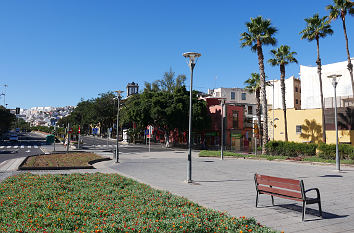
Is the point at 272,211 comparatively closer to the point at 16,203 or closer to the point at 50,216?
the point at 50,216

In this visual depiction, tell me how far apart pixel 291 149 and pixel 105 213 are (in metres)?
24.1

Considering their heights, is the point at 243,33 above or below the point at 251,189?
above

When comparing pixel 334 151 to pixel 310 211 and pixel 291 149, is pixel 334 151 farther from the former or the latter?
pixel 310 211

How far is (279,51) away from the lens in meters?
36.0

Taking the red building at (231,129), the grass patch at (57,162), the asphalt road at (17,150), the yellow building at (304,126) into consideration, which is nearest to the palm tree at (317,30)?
the yellow building at (304,126)

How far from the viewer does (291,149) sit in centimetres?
2719

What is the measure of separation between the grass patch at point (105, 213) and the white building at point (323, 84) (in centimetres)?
5162

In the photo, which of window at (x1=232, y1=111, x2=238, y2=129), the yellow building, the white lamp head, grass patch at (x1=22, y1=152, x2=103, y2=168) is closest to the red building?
window at (x1=232, y1=111, x2=238, y2=129)

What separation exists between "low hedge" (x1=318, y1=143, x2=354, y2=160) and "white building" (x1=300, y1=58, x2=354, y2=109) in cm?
3118

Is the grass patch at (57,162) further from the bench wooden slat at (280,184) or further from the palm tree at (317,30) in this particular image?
the palm tree at (317,30)

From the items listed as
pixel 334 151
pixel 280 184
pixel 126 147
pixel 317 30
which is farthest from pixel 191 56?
pixel 126 147

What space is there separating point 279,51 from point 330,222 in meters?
32.7

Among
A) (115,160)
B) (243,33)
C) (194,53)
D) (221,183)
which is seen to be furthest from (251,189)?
(243,33)

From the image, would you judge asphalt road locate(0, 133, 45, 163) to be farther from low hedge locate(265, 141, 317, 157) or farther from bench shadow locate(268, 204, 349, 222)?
low hedge locate(265, 141, 317, 157)
